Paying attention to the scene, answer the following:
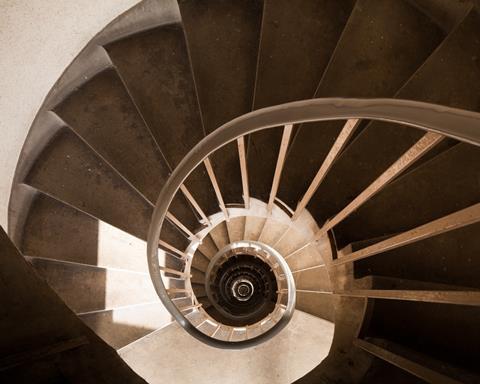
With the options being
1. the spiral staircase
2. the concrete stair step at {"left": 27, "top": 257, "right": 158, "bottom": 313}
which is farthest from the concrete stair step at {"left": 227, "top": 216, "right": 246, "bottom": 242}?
the concrete stair step at {"left": 27, "top": 257, "right": 158, "bottom": 313}

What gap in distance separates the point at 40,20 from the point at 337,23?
2.53 meters

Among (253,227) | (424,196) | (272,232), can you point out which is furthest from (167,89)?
(272,232)

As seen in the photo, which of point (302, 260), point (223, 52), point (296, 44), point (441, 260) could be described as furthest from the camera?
point (302, 260)

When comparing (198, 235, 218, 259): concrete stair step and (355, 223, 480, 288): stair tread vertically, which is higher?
(355, 223, 480, 288): stair tread

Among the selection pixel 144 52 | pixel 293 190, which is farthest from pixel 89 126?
pixel 293 190

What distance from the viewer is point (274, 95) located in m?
3.23

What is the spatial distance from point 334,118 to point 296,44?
5.46 feet

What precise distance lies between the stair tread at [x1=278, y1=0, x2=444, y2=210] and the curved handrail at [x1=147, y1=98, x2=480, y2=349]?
0.99m

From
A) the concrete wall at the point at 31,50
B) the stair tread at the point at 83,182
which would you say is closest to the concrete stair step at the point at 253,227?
the stair tread at the point at 83,182

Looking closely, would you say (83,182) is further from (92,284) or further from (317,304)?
(317,304)

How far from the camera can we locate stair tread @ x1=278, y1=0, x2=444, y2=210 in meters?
3.02

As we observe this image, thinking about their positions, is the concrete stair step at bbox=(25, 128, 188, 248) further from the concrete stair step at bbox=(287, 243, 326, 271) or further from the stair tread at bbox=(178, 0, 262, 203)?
the concrete stair step at bbox=(287, 243, 326, 271)

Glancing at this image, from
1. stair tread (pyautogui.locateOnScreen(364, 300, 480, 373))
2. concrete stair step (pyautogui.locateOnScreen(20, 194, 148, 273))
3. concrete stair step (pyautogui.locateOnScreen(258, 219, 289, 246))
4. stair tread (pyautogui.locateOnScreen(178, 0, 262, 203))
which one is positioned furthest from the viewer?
concrete stair step (pyautogui.locateOnScreen(258, 219, 289, 246))

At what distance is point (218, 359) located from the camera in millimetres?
4879
